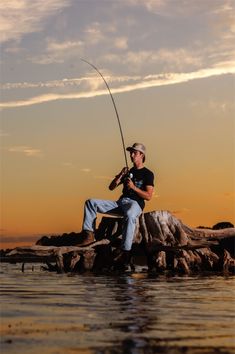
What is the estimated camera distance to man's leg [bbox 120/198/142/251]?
15.7 metres

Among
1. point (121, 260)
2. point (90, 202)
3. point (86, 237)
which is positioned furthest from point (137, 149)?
point (121, 260)

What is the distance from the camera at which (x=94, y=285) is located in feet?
37.5

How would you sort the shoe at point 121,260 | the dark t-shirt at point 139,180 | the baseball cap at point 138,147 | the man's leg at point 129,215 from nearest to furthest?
the dark t-shirt at point 139,180 → the baseball cap at point 138,147 → the man's leg at point 129,215 → the shoe at point 121,260

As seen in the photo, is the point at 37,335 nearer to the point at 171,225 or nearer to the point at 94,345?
the point at 94,345

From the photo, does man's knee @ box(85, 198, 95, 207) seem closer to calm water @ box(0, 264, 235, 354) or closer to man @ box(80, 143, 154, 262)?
man @ box(80, 143, 154, 262)

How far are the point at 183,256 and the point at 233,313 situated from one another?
9986 millimetres

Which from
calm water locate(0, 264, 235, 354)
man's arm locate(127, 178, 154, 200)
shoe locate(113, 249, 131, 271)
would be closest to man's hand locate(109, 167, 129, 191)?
man's arm locate(127, 178, 154, 200)

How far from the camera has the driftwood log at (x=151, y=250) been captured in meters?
16.8

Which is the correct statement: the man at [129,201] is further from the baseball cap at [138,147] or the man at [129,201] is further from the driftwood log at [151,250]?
the driftwood log at [151,250]

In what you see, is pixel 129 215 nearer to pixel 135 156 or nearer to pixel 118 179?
pixel 118 179

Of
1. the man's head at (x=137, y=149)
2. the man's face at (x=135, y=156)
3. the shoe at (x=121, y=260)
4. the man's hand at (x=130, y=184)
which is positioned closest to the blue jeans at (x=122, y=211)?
the shoe at (x=121, y=260)

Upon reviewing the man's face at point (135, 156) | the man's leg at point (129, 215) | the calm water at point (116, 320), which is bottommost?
the calm water at point (116, 320)

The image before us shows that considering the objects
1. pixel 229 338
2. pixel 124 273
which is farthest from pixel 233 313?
pixel 124 273

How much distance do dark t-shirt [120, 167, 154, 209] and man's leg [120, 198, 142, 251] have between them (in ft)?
0.39
